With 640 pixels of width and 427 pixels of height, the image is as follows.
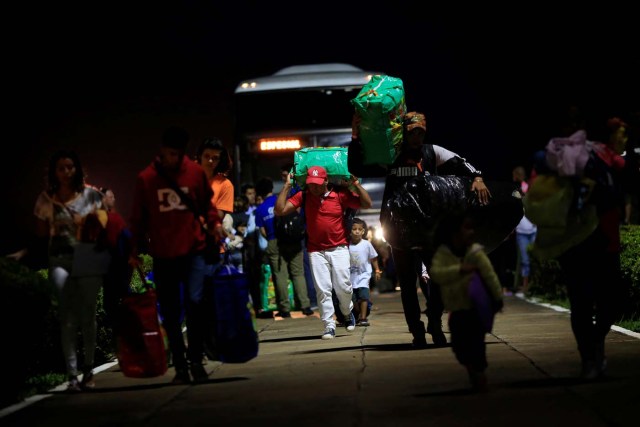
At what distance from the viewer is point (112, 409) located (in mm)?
8242

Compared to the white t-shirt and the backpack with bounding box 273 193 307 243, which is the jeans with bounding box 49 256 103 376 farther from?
the backpack with bounding box 273 193 307 243

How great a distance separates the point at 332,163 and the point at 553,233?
198 inches

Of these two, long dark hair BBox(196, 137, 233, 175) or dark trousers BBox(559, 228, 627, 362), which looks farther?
long dark hair BBox(196, 137, 233, 175)

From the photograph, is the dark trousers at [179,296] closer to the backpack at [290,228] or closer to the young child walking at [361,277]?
the young child walking at [361,277]

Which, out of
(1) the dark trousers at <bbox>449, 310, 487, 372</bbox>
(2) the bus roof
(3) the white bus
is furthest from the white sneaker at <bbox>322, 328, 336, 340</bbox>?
(2) the bus roof

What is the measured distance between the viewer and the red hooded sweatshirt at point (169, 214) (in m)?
9.40

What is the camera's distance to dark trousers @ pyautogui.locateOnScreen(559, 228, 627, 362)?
8359mm

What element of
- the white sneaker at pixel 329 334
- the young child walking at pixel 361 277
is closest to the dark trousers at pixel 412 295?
the white sneaker at pixel 329 334

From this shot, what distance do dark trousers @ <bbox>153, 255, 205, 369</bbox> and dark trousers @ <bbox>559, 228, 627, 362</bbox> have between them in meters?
2.97

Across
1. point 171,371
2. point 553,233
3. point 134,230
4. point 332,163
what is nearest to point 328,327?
Result: point 332,163

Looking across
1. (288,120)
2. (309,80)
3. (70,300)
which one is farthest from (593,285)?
(309,80)

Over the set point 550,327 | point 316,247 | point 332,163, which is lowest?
point 550,327

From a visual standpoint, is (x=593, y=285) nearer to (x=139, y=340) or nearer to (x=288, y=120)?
(x=139, y=340)

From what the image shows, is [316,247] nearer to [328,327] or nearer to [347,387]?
[328,327]
